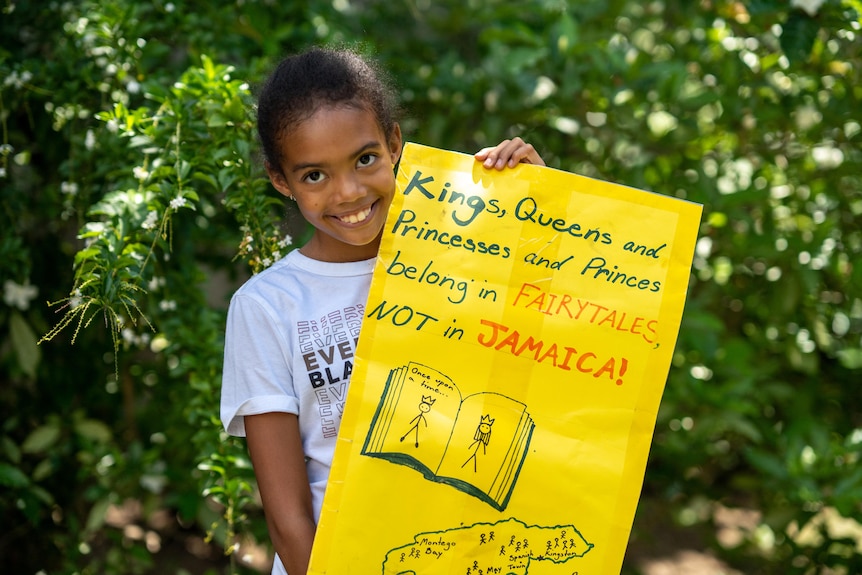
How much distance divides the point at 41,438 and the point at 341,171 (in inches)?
54.6

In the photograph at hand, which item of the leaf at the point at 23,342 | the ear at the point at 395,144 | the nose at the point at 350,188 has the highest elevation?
the ear at the point at 395,144

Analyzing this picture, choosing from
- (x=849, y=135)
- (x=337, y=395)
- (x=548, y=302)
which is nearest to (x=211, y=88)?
(x=337, y=395)

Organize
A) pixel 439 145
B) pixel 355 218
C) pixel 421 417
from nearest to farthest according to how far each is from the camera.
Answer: pixel 421 417 < pixel 355 218 < pixel 439 145

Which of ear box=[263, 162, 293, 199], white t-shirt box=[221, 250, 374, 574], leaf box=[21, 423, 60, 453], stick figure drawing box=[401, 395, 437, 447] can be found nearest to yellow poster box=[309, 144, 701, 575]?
stick figure drawing box=[401, 395, 437, 447]

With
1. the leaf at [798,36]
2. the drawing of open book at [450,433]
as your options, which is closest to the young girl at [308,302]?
the drawing of open book at [450,433]

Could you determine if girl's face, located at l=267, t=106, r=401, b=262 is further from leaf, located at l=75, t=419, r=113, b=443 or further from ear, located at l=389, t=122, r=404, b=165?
leaf, located at l=75, t=419, r=113, b=443

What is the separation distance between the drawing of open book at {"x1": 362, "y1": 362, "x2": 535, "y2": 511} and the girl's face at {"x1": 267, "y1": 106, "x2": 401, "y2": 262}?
10.1 inches

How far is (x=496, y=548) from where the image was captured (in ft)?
4.07

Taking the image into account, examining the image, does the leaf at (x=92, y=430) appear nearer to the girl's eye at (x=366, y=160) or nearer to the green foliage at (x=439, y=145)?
the green foliage at (x=439, y=145)

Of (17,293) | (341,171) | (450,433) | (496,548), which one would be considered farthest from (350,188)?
(17,293)

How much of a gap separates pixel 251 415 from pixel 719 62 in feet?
6.03

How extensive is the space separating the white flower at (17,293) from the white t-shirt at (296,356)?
3.31ft

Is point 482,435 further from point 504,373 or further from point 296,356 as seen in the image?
point 296,356

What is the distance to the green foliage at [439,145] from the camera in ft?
6.05
